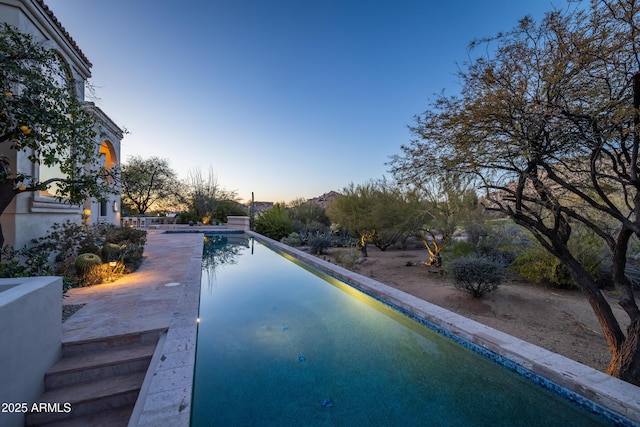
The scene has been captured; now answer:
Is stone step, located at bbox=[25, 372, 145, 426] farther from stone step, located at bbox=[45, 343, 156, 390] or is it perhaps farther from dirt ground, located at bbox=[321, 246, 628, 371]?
dirt ground, located at bbox=[321, 246, 628, 371]

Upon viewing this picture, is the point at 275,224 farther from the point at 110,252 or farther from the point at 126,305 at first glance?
the point at 126,305

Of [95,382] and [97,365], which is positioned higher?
[97,365]

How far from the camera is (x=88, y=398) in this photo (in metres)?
2.14

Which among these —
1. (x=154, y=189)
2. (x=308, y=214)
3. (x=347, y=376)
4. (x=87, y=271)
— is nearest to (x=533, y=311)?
(x=347, y=376)

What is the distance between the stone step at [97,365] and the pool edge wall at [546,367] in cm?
327

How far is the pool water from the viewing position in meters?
2.14

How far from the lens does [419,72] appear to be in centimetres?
873

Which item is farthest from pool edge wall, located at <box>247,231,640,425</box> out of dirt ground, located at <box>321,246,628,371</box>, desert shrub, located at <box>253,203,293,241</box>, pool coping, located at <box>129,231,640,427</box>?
A: desert shrub, located at <box>253,203,293,241</box>

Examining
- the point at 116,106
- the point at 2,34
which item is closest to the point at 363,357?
the point at 2,34

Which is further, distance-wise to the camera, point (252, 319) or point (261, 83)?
point (261, 83)

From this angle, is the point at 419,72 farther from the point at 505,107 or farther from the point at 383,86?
the point at 505,107

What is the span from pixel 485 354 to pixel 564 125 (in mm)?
2383

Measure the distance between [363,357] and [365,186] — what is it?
28.4 ft

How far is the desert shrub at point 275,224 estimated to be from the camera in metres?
14.1
